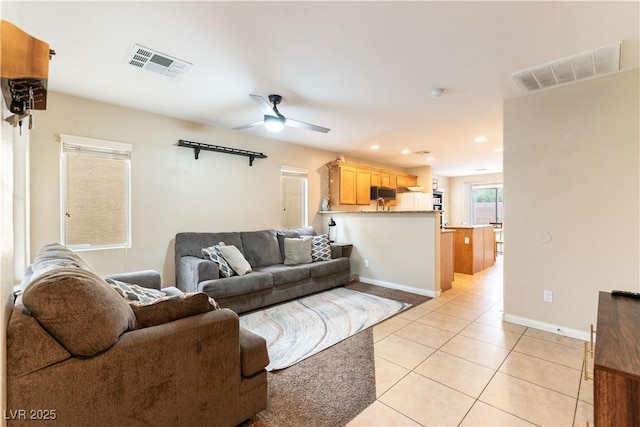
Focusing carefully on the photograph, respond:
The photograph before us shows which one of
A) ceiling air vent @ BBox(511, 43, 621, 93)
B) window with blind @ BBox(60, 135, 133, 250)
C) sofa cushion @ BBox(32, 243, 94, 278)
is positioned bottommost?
sofa cushion @ BBox(32, 243, 94, 278)

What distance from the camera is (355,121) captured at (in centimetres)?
397

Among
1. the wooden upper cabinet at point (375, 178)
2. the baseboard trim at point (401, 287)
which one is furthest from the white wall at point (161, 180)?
the wooden upper cabinet at point (375, 178)

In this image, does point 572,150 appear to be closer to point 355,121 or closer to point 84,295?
point 355,121

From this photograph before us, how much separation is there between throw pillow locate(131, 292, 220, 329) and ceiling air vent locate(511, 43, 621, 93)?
3164 millimetres

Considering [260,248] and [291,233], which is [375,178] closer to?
[291,233]

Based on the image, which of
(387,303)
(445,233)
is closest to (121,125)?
Result: (387,303)

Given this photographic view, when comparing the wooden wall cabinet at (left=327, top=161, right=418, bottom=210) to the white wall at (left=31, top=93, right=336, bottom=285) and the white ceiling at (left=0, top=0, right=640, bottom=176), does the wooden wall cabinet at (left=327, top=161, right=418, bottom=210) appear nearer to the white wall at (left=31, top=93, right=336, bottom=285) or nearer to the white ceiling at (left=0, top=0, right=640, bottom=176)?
the white wall at (left=31, top=93, right=336, bottom=285)

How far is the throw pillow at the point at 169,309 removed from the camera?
143 centimetres

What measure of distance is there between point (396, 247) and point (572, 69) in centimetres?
291

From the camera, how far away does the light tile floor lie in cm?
173

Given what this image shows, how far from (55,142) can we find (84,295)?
2.82 metres

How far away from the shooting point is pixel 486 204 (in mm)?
9500

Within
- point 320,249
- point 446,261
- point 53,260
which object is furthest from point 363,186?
point 53,260

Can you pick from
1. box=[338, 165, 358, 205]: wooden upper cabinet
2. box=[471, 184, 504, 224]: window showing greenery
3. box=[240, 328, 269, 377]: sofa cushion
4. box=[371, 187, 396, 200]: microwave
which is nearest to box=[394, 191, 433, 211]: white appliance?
box=[371, 187, 396, 200]: microwave
